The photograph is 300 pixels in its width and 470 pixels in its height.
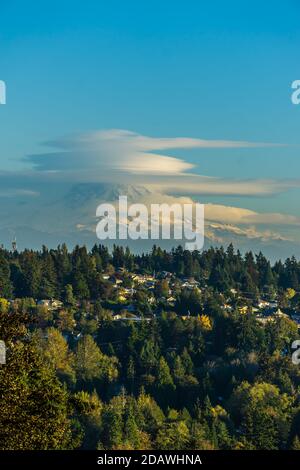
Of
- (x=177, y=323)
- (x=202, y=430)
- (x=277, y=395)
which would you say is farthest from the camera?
(x=177, y=323)

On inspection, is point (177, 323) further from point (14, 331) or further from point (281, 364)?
point (14, 331)

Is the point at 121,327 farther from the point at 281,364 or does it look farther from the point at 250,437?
the point at 250,437

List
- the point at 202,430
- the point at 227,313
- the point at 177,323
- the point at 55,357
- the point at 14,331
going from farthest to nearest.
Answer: the point at 227,313 < the point at 177,323 < the point at 55,357 < the point at 202,430 < the point at 14,331

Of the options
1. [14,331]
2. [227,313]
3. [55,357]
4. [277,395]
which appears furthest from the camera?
[227,313]

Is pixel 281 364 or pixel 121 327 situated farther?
pixel 121 327

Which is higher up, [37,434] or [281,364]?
[37,434]

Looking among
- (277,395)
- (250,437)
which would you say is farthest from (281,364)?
(250,437)
